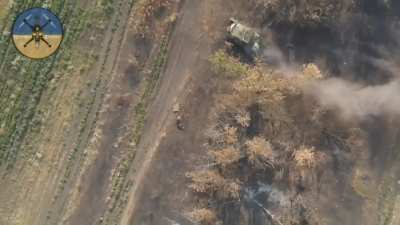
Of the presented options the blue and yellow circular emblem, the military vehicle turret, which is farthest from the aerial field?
the blue and yellow circular emblem

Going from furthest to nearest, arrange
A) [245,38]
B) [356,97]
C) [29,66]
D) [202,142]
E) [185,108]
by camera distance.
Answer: [356,97] < [185,108] < [202,142] < [29,66] < [245,38]

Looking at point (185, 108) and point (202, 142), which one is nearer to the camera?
point (202, 142)

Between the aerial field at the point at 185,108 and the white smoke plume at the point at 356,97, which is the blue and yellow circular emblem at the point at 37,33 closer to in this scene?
the aerial field at the point at 185,108

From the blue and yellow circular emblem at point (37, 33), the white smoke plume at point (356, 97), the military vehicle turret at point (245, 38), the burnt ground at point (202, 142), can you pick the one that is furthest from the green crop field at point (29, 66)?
the white smoke plume at point (356, 97)

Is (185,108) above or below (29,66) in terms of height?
below

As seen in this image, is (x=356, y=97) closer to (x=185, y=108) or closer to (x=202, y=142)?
(x=202, y=142)

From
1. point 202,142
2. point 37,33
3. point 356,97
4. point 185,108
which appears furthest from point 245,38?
point 37,33

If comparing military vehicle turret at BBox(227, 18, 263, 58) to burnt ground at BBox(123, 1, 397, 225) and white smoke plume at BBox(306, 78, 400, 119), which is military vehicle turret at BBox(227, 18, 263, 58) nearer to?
burnt ground at BBox(123, 1, 397, 225)
